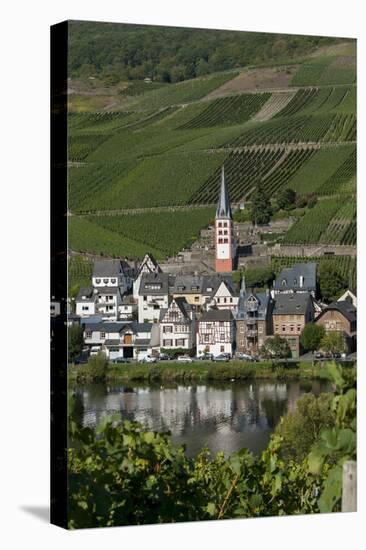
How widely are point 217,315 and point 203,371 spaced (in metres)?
0.40

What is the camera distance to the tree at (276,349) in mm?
11367

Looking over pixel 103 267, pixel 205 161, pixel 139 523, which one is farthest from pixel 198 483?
pixel 205 161

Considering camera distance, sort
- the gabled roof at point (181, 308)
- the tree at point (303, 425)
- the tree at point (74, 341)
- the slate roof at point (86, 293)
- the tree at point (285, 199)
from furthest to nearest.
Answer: the tree at point (285, 199)
the tree at point (303, 425)
the gabled roof at point (181, 308)
the slate roof at point (86, 293)
the tree at point (74, 341)

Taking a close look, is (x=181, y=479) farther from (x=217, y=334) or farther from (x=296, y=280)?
(x=296, y=280)

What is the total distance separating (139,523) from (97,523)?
31 cm

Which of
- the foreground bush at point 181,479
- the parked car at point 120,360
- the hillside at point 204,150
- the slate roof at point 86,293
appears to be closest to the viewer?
the foreground bush at point 181,479

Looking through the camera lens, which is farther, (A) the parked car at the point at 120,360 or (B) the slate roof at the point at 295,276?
(B) the slate roof at the point at 295,276

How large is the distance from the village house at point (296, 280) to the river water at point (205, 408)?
64cm

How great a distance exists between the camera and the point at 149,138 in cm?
1112

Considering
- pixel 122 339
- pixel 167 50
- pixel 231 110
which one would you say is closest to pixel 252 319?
pixel 122 339

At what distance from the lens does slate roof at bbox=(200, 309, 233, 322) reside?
11219 millimetres

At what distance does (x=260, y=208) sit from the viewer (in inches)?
447

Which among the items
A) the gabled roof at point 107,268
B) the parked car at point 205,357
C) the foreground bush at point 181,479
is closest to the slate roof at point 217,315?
the parked car at point 205,357

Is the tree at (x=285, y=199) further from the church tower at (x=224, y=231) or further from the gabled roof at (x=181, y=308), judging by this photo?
the gabled roof at (x=181, y=308)
